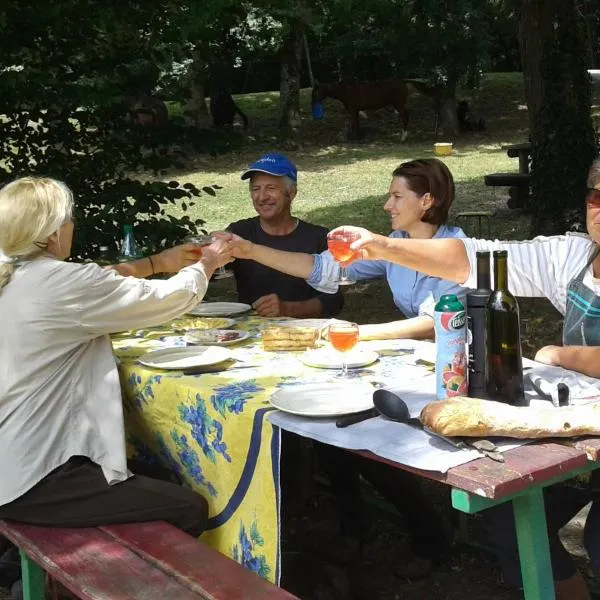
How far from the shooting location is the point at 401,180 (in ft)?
12.2

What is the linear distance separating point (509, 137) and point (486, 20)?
399 centimetres

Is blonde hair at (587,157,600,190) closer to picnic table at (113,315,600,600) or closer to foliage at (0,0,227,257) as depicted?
picnic table at (113,315,600,600)

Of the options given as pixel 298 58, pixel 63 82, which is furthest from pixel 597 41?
pixel 63 82

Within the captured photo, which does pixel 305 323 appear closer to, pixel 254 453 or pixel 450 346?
pixel 254 453

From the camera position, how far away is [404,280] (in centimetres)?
379

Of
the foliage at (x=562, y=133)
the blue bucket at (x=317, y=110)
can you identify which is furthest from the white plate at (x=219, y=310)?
the blue bucket at (x=317, y=110)

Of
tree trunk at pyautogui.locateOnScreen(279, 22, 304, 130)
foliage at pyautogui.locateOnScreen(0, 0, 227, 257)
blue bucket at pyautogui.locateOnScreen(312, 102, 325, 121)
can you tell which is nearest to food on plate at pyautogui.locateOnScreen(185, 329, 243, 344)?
foliage at pyautogui.locateOnScreen(0, 0, 227, 257)

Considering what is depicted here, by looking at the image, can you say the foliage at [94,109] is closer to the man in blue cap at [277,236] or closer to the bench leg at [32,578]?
the man in blue cap at [277,236]

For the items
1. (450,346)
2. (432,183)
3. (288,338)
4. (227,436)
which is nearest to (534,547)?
(450,346)

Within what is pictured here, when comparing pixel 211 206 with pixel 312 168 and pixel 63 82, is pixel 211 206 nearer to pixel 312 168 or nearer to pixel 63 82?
pixel 312 168

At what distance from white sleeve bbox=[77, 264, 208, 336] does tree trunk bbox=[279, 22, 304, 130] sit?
16187 mm

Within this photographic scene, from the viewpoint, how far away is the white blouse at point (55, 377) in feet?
9.09

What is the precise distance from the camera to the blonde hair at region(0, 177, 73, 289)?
2.83 metres

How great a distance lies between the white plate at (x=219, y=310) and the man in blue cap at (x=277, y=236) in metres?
0.35
